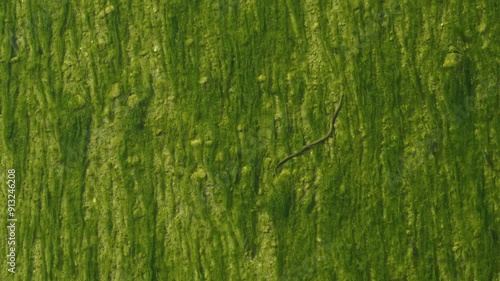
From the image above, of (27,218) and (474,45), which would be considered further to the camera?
(27,218)

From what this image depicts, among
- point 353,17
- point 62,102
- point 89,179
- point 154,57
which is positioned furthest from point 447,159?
point 62,102

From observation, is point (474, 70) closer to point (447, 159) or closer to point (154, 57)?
point (447, 159)

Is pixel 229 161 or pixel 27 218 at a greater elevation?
pixel 229 161

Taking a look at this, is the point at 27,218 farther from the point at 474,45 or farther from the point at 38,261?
the point at 474,45

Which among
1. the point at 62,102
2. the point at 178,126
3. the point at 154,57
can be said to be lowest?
the point at 178,126

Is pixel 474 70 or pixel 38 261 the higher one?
pixel 474 70

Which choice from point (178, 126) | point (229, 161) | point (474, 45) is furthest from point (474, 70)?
point (178, 126)
